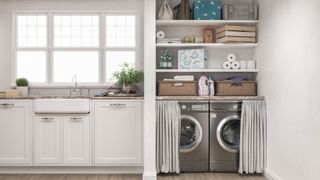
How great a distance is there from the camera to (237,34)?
19.5 ft

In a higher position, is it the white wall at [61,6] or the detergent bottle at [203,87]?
the white wall at [61,6]

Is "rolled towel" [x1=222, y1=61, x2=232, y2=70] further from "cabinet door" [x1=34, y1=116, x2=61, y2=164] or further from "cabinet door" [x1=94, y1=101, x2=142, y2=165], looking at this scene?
"cabinet door" [x1=34, y1=116, x2=61, y2=164]

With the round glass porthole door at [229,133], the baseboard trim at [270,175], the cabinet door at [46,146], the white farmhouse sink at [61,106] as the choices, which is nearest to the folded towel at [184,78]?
the round glass porthole door at [229,133]

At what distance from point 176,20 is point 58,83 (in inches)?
77.8

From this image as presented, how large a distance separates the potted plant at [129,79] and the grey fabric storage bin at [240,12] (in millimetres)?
1432

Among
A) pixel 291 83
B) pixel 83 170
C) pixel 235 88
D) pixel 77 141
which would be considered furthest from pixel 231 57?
pixel 83 170

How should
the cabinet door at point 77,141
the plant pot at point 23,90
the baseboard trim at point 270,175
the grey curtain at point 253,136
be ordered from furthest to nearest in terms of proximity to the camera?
the plant pot at point 23,90
the cabinet door at point 77,141
the grey curtain at point 253,136
the baseboard trim at point 270,175

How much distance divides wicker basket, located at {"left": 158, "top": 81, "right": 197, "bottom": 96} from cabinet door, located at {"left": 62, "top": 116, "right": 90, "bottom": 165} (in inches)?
43.4

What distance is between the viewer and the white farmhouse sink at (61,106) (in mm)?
5797

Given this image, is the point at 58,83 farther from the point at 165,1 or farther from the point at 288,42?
the point at 288,42

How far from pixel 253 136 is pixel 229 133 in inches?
13.9

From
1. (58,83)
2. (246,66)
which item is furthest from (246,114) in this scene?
(58,83)

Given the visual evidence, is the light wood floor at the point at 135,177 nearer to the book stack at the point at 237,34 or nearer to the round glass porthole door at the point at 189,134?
the round glass porthole door at the point at 189,134

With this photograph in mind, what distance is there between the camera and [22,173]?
598cm
